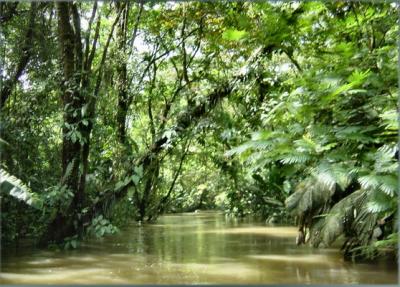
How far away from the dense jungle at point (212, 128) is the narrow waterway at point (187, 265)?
0.04 meters

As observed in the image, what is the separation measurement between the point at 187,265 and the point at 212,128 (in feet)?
9.02

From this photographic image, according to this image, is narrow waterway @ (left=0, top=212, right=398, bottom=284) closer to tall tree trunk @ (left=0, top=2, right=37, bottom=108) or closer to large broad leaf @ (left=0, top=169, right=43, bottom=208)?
large broad leaf @ (left=0, top=169, right=43, bottom=208)

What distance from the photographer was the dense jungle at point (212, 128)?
3590mm

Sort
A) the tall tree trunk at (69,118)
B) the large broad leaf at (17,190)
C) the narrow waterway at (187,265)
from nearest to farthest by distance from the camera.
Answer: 1. the large broad leaf at (17,190)
2. the narrow waterway at (187,265)
3. the tall tree trunk at (69,118)

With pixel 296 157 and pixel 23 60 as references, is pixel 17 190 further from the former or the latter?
pixel 23 60

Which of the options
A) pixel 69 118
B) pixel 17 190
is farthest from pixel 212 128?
pixel 17 190

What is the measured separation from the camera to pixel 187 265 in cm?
520

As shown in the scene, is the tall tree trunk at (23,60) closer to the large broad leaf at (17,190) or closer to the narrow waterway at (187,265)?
the narrow waterway at (187,265)

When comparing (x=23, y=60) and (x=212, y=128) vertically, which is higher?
(x=23, y=60)

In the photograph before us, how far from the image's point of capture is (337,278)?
4.49 metres

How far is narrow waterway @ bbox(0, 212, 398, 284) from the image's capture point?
14.7 feet

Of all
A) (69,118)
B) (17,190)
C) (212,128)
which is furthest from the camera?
(212,128)

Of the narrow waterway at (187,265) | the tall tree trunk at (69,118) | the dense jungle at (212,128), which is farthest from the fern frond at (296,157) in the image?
the tall tree trunk at (69,118)

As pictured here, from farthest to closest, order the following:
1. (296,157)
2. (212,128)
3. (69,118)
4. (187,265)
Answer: (212,128), (69,118), (187,265), (296,157)
